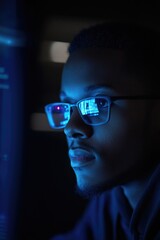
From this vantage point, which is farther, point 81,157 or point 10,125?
point 10,125

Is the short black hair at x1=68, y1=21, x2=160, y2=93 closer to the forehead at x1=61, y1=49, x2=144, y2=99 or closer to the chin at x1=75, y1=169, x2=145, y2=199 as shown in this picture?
the forehead at x1=61, y1=49, x2=144, y2=99

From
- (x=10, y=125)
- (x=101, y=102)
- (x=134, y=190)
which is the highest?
(x=101, y=102)

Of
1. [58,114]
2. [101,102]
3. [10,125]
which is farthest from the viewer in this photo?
[10,125]

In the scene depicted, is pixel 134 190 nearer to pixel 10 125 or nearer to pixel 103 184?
pixel 103 184

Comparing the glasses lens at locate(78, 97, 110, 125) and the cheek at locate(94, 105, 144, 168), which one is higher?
the glasses lens at locate(78, 97, 110, 125)

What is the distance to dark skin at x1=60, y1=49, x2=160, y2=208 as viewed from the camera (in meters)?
0.85

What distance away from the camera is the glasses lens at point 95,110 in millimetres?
848

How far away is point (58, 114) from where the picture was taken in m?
0.95

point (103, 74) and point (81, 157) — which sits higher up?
point (103, 74)

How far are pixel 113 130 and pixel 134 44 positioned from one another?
0.23 meters

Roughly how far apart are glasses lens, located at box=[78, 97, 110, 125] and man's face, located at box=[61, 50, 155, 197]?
0.01m

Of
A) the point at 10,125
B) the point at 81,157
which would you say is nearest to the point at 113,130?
the point at 81,157

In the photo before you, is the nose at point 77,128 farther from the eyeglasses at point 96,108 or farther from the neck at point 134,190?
the neck at point 134,190

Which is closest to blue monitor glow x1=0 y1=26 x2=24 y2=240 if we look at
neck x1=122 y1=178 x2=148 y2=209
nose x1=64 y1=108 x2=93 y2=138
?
nose x1=64 y1=108 x2=93 y2=138
